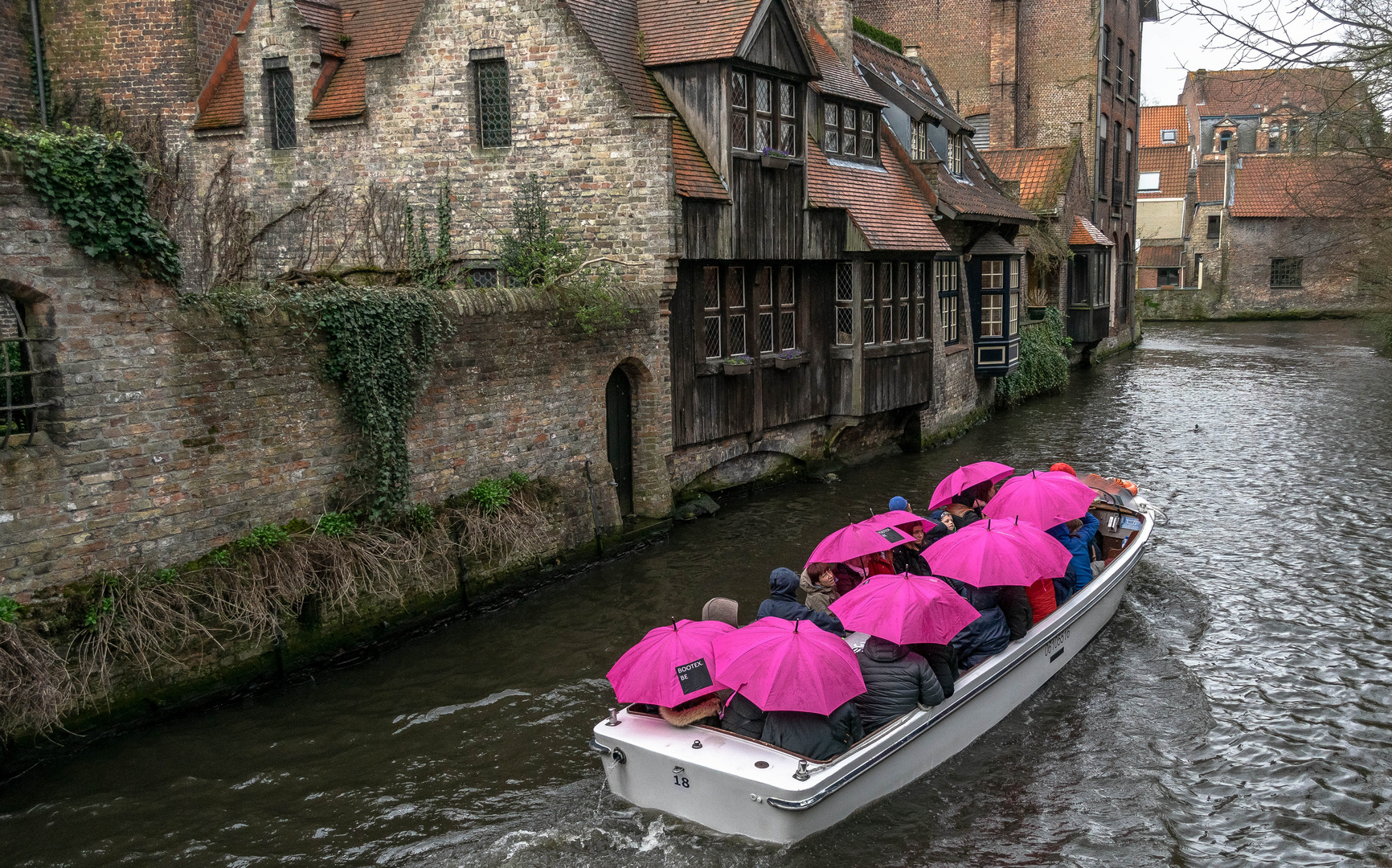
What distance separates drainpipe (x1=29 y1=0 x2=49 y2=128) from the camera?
63.5 ft

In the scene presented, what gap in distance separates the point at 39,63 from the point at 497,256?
32.4ft

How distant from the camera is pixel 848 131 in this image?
63.7 feet

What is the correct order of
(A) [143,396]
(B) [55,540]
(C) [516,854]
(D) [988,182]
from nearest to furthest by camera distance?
(C) [516,854], (B) [55,540], (A) [143,396], (D) [988,182]

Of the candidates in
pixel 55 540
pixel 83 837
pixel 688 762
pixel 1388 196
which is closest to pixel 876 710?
pixel 688 762

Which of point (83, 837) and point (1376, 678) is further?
point (1376, 678)

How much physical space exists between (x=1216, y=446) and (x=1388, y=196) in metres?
6.48

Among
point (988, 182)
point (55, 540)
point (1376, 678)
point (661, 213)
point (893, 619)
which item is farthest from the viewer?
point (988, 182)

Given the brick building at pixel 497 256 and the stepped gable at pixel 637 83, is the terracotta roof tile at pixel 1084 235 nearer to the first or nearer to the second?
the brick building at pixel 497 256

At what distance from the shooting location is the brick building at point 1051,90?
114ft

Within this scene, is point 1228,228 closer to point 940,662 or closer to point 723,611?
point 940,662

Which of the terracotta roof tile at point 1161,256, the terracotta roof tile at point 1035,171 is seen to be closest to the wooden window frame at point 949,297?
the terracotta roof tile at point 1035,171

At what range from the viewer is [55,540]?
885 cm

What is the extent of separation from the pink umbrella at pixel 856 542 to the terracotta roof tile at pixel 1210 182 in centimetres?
5491

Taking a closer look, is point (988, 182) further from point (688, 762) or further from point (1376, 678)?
point (688, 762)
